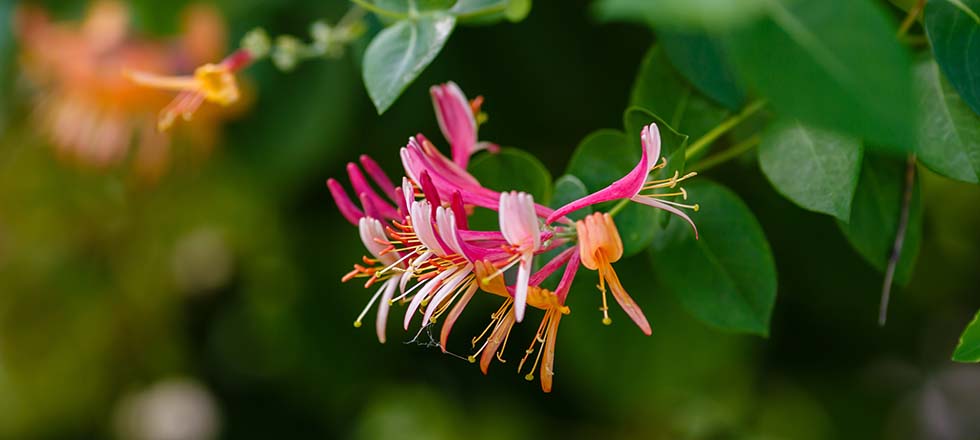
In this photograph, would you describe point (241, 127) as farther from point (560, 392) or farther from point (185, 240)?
point (560, 392)

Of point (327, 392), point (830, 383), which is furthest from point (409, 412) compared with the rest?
point (830, 383)

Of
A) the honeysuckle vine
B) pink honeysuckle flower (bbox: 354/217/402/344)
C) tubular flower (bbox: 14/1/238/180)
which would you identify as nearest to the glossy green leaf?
the honeysuckle vine

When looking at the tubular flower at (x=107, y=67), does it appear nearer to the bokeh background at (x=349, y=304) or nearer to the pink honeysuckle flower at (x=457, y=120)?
the bokeh background at (x=349, y=304)

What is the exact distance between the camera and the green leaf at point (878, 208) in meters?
0.41

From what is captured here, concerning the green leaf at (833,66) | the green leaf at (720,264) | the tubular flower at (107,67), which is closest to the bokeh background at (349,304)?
the tubular flower at (107,67)

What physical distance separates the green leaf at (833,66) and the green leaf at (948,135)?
122 mm

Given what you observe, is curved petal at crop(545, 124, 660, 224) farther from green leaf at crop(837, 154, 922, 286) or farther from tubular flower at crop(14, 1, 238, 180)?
tubular flower at crop(14, 1, 238, 180)

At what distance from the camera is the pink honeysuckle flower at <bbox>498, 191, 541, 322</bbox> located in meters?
0.33

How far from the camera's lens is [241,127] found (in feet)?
3.40

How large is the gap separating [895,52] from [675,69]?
177 mm

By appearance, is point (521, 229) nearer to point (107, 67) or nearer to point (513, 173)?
point (513, 173)

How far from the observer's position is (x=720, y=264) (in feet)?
1.37

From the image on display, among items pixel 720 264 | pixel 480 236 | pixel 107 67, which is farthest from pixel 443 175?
pixel 107 67

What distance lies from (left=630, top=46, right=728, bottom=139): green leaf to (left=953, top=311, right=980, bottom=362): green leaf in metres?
0.13
